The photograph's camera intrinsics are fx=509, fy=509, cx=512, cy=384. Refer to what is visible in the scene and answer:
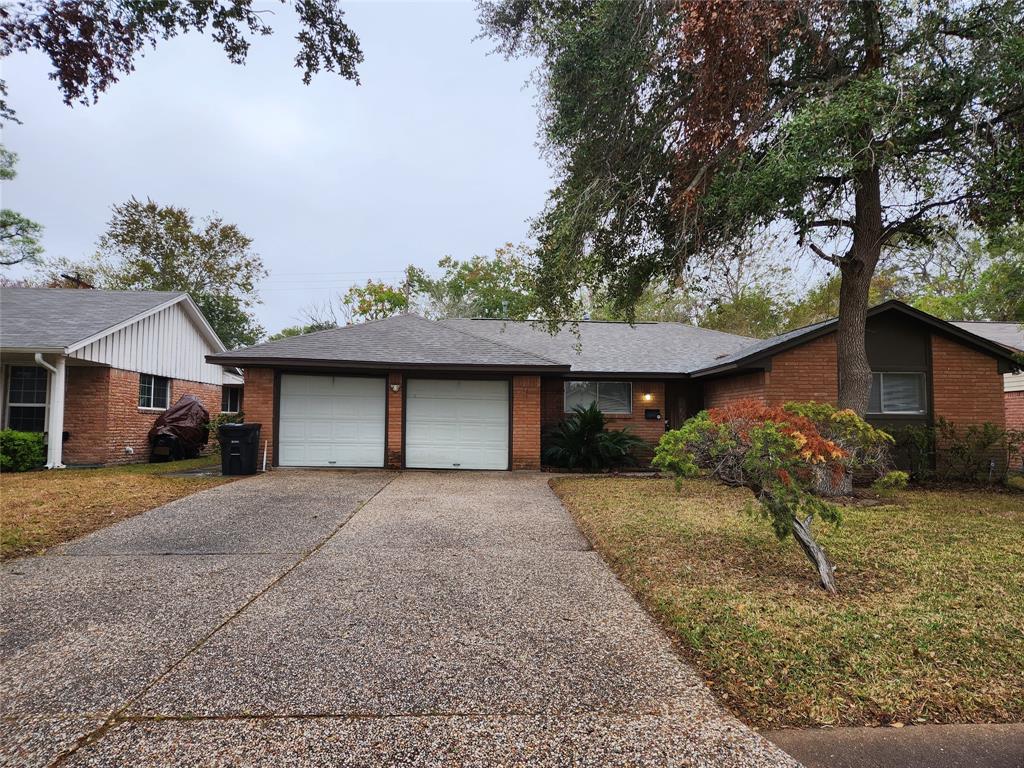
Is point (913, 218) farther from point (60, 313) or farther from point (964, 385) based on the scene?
point (60, 313)

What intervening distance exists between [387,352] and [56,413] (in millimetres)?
6738

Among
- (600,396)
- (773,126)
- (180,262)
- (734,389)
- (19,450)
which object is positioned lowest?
(19,450)

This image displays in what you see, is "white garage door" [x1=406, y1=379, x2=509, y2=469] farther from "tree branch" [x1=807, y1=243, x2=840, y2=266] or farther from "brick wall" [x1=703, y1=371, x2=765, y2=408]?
"tree branch" [x1=807, y1=243, x2=840, y2=266]

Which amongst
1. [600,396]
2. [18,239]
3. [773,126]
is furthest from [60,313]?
[18,239]

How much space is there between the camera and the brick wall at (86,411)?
37.3 ft

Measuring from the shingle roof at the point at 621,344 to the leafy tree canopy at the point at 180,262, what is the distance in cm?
1776

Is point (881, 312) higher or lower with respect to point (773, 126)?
lower

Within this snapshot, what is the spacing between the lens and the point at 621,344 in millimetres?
14570

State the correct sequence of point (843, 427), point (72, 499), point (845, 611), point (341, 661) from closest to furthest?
point (341, 661)
point (845, 611)
point (843, 427)
point (72, 499)

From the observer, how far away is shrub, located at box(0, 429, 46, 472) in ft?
32.6

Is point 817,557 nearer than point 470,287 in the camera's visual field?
Yes

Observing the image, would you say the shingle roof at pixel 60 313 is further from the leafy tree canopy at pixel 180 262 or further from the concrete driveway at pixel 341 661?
the leafy tree canopy at pixel 180 262

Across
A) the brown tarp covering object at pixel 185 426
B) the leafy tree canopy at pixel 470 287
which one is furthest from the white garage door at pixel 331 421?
the leafy tree canopy at pixel 470 287

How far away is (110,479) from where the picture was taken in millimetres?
8961
